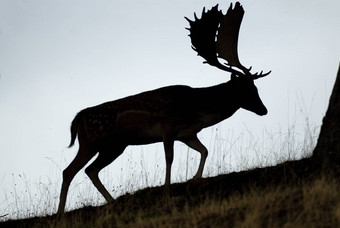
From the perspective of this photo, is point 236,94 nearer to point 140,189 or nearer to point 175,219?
point 140,189

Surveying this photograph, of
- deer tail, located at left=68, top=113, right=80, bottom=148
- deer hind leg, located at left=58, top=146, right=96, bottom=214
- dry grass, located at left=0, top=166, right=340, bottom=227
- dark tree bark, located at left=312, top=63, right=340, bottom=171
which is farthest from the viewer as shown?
deer tail, located at left=68, top=113, right=80, bottom=148

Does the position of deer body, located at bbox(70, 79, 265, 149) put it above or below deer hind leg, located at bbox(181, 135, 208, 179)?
above

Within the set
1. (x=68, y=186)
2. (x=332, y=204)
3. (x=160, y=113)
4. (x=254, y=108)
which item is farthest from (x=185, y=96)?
(x=332, y=204)

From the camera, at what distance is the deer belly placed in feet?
30.0

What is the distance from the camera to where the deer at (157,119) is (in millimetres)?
9141

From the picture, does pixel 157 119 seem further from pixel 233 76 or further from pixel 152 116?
pixel 233 76

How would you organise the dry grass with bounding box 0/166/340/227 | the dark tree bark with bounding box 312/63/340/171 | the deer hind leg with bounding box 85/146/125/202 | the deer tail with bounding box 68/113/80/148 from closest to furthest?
the dry grass with bounding box 0/166/340/227, the dark tree bark with bounding box 312/63/340/171, the deer hind leg with bounding box 85/146/125/202, the deer tail with bounding box 68/113/80/148

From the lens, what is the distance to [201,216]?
634cm

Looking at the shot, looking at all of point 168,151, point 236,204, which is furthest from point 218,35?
point 236,204

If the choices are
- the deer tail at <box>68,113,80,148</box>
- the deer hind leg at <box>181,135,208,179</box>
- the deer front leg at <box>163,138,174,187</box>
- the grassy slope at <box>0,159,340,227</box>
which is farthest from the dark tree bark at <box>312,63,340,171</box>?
the deer tail at <box>68,113,80,148</box>

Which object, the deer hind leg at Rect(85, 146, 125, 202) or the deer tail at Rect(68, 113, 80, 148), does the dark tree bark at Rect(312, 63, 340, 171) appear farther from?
the deer tail at Rect(68, 113, 80, 148)

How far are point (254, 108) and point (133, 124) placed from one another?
77.6 inches

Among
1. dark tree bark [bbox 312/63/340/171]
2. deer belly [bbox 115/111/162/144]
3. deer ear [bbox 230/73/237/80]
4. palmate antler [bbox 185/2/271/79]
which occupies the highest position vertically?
palmate antler [bbox 185/2/271/79]

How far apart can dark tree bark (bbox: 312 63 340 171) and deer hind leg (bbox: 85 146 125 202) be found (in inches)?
123
